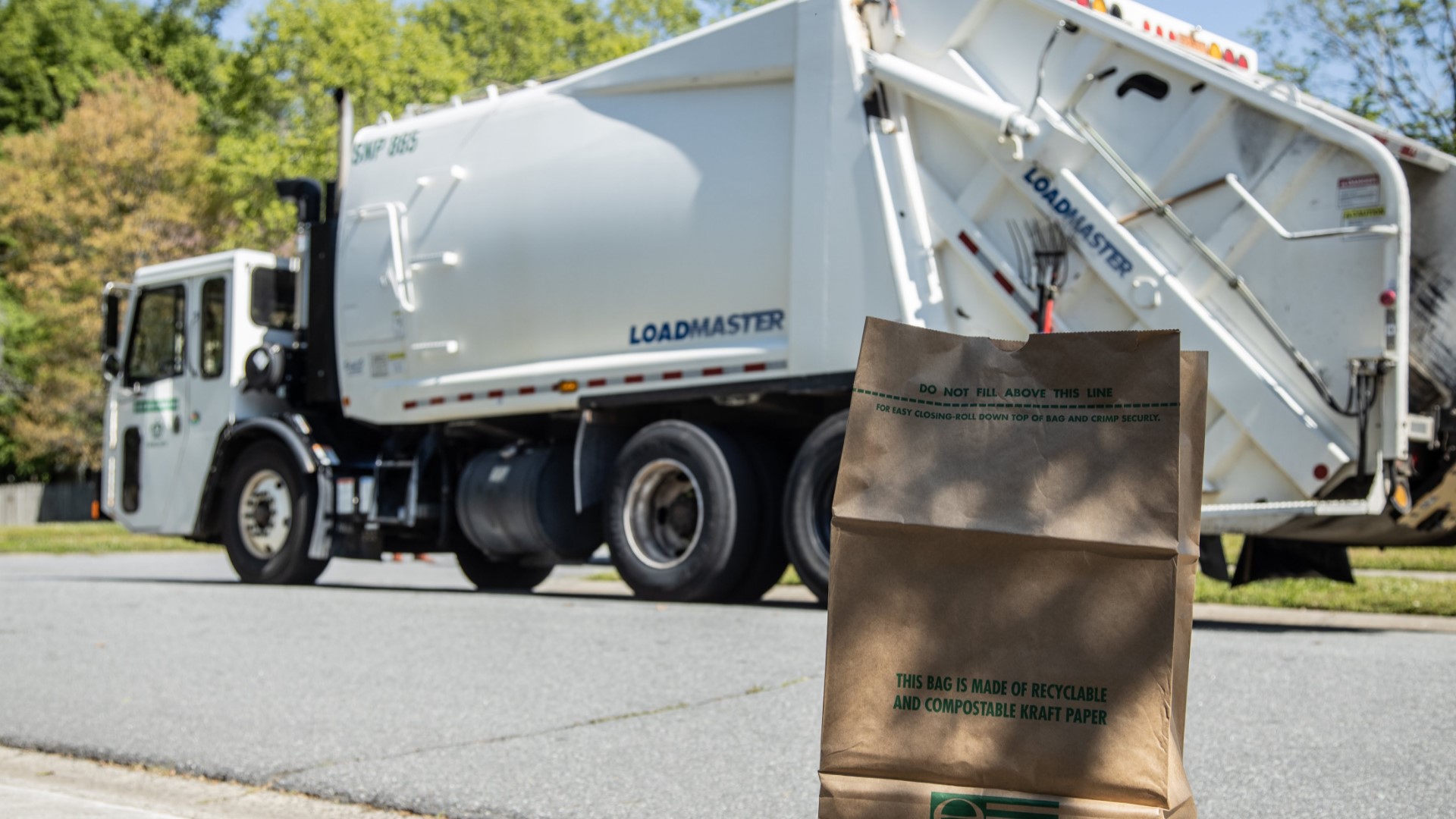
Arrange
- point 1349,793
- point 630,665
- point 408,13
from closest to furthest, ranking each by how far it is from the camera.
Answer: point 1349,793 → point 630,665 → point 408,13

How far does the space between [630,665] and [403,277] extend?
5434mm

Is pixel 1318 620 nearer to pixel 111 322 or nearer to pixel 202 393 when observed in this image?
pixel 202 393

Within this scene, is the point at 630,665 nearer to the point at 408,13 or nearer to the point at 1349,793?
the point at 1349,793

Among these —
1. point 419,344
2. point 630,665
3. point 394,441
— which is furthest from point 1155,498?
point 394,441

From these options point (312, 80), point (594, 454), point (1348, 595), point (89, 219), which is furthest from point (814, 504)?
point (89, 219)

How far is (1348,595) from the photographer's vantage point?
8.92m

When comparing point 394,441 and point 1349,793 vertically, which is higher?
point 394,441

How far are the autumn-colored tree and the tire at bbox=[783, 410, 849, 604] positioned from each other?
2791 centimetres

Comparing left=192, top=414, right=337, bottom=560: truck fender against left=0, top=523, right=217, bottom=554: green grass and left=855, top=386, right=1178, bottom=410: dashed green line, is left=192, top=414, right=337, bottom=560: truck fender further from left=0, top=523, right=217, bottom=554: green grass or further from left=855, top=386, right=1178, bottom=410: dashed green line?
left=855, top=386, right=1178, bottom=410: dashed green line

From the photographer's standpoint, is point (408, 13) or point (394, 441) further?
point (408, 13)

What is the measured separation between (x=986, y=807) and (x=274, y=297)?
34.5 ft

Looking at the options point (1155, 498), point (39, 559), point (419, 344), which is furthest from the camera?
point (39, 559)

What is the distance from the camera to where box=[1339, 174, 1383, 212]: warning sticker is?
6820 mm

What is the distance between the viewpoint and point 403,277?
10.5 meters
